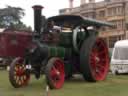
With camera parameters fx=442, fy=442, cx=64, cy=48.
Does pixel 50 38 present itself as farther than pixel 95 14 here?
No

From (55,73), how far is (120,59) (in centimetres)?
1177

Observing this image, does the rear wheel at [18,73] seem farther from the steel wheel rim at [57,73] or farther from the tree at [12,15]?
the tree at [12,15]

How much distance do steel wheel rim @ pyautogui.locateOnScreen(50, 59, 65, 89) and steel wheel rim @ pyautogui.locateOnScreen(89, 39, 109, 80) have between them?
2.10 meters

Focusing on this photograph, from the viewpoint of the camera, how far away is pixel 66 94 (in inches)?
560

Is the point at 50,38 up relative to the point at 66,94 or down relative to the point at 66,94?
up

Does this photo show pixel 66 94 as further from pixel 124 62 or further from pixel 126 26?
pixel 126 26

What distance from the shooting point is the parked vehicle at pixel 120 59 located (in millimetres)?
26344

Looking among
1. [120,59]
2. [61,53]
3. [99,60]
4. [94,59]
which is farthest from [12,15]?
[61,53]

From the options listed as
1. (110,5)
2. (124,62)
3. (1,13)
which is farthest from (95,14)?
(124,62)

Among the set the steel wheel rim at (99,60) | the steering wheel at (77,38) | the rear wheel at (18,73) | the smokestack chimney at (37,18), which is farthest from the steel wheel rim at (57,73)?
the steel wheel rim at (99,60)

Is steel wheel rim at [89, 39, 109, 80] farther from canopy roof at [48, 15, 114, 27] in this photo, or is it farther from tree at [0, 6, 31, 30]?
tree at [0, 6, 31, 30]

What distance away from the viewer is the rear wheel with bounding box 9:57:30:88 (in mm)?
15998

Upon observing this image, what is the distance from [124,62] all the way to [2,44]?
12194 mm

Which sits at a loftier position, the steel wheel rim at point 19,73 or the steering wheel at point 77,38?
the steering wheel at point 77,38
